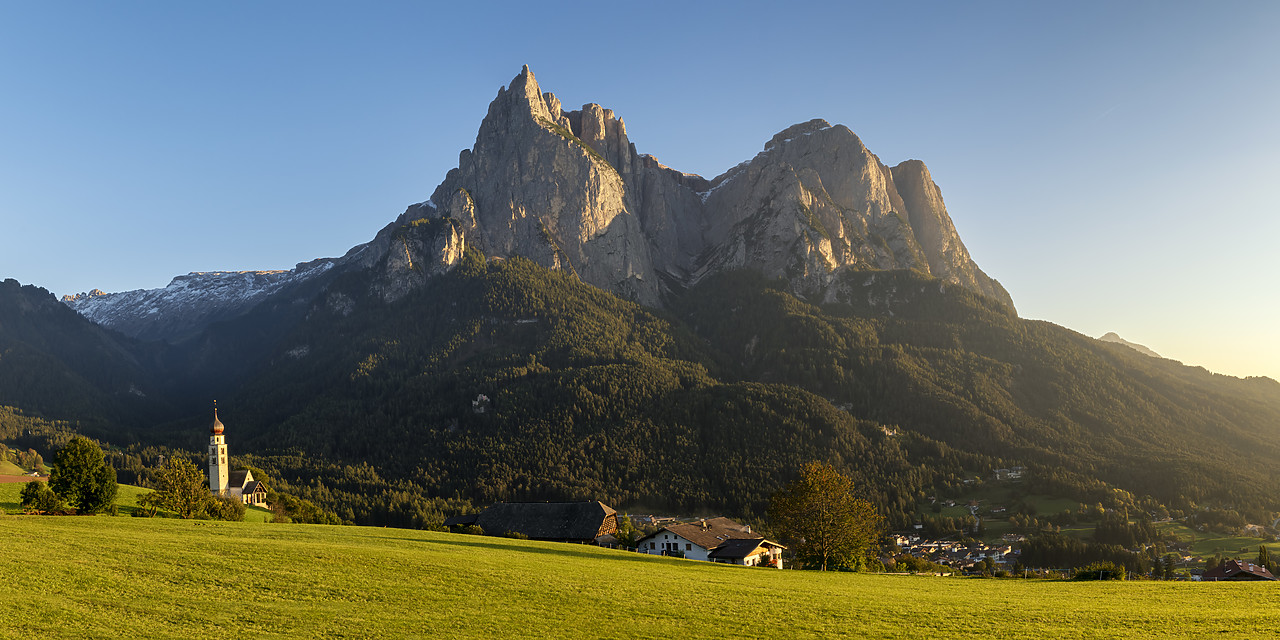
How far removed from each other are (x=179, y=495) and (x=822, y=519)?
73929 mm

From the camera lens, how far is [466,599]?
4094 centimetres

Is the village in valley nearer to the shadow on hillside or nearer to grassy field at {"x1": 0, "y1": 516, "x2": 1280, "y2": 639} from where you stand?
the shadow on hillside

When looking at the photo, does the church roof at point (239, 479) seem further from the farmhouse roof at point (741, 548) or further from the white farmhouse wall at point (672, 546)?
the farmhouse roof at point (741, 548)

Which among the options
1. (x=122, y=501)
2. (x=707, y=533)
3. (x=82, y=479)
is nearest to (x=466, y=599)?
(x=82, y=479)

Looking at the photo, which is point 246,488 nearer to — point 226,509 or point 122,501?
point 122,501

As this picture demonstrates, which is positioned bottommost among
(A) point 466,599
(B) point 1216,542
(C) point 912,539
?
(C) point 912,539

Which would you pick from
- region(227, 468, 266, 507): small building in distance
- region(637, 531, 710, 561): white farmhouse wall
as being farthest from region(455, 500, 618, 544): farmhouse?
region(227, 468, 266, 507): small building in distance

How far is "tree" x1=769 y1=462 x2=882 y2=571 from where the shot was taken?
280 feet

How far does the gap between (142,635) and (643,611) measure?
2177 centimetres

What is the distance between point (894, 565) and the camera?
107m

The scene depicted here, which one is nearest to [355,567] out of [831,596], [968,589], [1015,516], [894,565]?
[831,596]

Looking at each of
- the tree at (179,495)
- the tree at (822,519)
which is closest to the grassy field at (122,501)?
the tree at (179,495)

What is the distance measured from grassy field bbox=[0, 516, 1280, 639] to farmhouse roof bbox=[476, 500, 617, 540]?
5565 centimetres

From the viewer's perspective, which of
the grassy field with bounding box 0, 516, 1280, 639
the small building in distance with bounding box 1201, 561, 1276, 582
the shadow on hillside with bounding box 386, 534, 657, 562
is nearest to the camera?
the grassy field with bounding box 0, 516, 1280, 639
